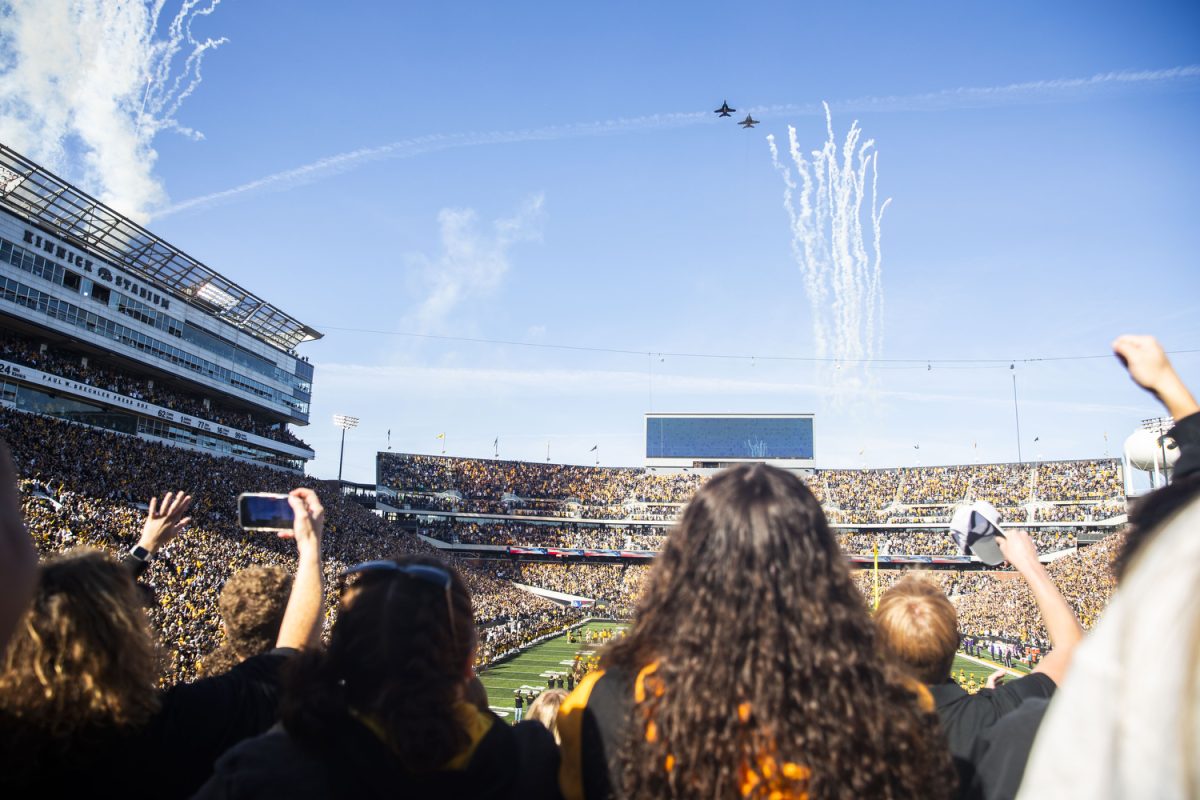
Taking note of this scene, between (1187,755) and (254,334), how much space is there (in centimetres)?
5971

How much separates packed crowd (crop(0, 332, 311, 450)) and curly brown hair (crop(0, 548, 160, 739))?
40.7 metres

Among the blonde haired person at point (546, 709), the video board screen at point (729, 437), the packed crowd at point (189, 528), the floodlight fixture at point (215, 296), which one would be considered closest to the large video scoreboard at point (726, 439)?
the video board screen at point (729, 437)

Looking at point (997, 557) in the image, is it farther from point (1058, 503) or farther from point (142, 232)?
point (1058, 503)

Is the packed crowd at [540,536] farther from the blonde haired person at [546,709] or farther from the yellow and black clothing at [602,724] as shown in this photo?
the yellow and black clothing at [602,724]

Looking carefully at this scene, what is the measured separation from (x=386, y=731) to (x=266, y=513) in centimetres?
195

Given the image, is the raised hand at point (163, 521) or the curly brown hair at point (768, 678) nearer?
the curly brown hair at point (768, 678)

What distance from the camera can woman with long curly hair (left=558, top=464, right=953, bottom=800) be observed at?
1589 millimetres

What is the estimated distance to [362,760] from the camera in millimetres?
1801

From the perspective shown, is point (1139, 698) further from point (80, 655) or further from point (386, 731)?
point (80, 655)

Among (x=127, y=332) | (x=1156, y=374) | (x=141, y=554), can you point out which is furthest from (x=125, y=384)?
(x=1156, y=374)

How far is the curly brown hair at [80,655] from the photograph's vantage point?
196cm

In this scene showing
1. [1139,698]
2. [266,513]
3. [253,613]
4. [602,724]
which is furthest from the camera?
[266,513]

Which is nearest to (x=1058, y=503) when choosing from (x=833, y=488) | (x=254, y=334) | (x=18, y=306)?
(x=833, y=488)

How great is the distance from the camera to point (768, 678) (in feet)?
5.34
